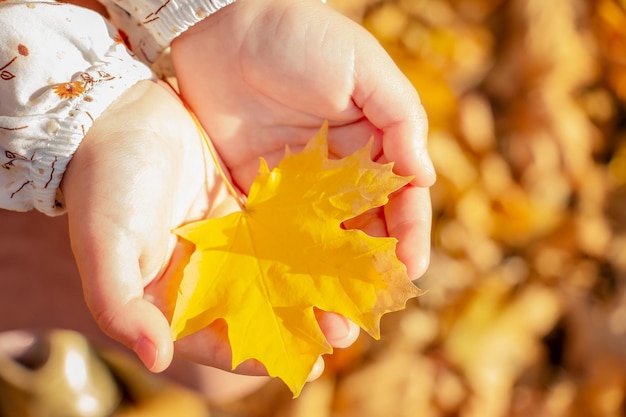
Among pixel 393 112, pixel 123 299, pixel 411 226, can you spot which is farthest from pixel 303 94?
pixel 123 299

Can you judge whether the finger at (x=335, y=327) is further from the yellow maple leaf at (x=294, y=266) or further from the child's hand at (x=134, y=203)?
the child's hand at (x=134, y=203)

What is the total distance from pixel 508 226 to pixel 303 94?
0.83 m

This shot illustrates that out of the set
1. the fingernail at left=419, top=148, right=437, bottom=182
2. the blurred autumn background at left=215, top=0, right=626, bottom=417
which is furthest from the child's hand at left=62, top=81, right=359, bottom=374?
the blurred autumn background at left=215, top=0, right=626, bottom=417

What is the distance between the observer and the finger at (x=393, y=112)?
89cm

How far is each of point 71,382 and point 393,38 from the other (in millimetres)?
A: 1080

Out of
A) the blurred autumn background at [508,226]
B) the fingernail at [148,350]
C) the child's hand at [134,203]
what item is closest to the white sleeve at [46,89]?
the child's hand at [134,203]

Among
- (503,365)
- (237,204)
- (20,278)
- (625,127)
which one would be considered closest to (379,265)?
(237,204)

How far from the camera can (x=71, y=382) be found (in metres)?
1.23

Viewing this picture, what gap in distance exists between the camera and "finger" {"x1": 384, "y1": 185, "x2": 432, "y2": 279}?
0.86 meters

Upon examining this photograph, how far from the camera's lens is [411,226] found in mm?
876

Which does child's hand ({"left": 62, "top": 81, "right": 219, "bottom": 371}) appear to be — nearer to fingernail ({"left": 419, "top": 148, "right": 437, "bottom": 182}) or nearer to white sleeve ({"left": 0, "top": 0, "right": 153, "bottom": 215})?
white sleeve ({"left": 0, "top": 0, "right": 153, "bottom": 215})

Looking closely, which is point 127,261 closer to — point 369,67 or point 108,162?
point 108,162

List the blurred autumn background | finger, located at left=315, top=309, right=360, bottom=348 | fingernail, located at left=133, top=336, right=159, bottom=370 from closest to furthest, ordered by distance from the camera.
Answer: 1. fingernail, located at left=133, top=336, right=159, bottom=370
2. finger, located at left=315, top=309, right=360, bottom=348
3. the blurred autumn background

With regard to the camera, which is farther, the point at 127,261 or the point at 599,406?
the point at 599,406
